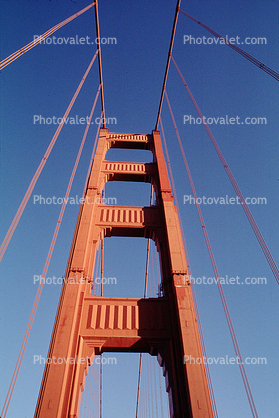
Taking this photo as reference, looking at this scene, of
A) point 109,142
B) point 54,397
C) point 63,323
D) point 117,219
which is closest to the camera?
point 54,397

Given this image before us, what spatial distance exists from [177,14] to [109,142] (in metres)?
8.68

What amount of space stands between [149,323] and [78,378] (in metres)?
2.84

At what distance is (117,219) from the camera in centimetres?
1277

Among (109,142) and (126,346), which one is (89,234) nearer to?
(126,346)

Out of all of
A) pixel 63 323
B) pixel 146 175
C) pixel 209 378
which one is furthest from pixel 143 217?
pixel 209 378

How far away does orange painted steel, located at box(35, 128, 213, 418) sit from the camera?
7227 millimetres

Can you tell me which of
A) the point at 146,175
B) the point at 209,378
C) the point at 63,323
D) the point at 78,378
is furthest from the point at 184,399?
the point at 146,175

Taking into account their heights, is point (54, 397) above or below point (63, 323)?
below

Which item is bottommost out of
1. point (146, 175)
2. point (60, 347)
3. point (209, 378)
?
point (209, 378)

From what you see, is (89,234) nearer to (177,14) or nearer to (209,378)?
(209,378)

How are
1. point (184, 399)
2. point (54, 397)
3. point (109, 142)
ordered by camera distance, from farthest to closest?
point (109, 142) → point (184, 399) → point (54, 397)

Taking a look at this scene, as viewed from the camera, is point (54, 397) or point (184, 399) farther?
point (184, 399)

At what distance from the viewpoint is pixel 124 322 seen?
30.2 ft

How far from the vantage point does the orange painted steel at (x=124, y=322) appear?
7.23m
